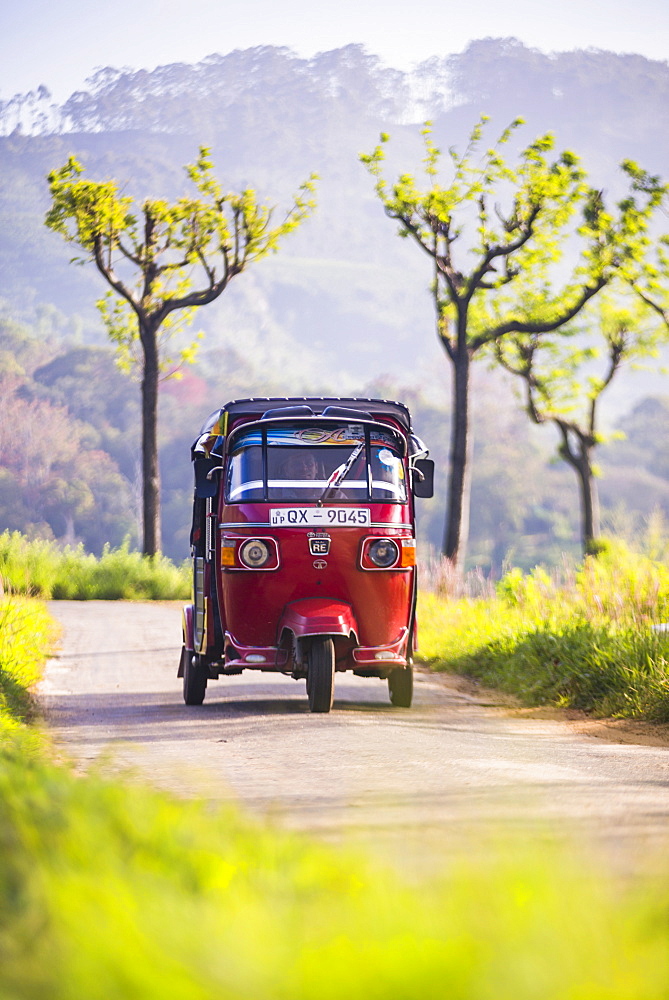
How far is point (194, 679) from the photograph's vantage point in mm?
11203

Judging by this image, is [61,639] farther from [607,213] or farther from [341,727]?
[607,213]

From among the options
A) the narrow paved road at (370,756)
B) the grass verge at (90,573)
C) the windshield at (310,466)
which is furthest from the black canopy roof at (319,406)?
the grass verge at (90,573)

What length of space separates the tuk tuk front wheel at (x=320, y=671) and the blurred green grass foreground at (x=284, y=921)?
637 centimetres

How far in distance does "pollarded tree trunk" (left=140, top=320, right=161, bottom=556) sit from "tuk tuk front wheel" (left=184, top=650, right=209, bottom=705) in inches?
801

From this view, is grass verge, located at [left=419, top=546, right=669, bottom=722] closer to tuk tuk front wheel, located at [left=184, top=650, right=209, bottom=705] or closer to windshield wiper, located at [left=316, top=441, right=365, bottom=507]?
windshield wiper, located at [left=316, top=441, right=365, bottom=507]

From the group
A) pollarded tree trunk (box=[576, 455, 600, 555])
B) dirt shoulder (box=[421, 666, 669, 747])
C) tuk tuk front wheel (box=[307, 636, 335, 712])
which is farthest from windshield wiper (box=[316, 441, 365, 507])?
pollarded tree trunk (box=[576, 455, 600, 555])

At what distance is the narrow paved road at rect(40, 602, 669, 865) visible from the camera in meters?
5.34

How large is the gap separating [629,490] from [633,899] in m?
141

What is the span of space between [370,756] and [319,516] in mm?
3174

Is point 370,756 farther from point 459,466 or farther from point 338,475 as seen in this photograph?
point 459,466

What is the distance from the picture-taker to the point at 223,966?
1.98 metres

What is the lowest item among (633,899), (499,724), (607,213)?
(499,724)

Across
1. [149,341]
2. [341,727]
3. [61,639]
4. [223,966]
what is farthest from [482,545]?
[223,966]

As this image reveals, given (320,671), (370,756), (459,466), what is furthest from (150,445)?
(370,756)
